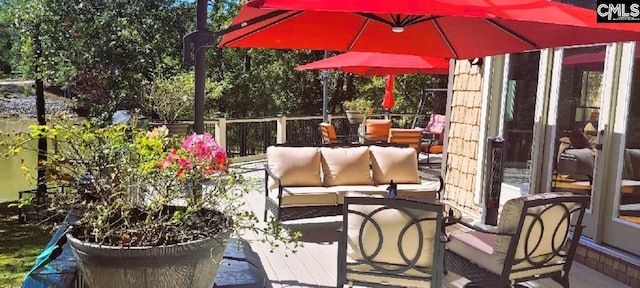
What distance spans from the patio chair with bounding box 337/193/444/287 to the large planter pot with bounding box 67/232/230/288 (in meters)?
1.33

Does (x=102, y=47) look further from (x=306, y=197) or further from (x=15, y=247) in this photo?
(x=306, y=197)

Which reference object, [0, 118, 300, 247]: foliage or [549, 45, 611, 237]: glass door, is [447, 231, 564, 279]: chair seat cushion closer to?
[549, 45, 611, 237]: glass door

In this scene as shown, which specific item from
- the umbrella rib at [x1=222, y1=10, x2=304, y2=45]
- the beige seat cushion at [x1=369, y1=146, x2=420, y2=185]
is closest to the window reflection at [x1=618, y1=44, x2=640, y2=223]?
the beige seat cushion at [x1=369, y1=146, x2=420, y2=185]

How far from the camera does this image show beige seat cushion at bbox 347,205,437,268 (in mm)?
2691

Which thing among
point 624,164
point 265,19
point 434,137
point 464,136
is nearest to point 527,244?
point 624,164

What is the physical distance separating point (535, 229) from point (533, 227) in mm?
37

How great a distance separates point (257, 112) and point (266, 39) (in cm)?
1364

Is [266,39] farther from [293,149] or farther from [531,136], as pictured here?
[531,136]

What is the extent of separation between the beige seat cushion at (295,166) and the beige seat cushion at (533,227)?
2.40 m

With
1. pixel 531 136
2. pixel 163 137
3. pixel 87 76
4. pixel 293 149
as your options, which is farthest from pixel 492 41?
pixel 87 76

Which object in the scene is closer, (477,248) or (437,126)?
(477,248)

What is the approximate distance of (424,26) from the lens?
165 inches

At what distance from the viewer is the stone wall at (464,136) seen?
564cm

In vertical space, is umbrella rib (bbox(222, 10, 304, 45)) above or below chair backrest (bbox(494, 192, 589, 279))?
above
